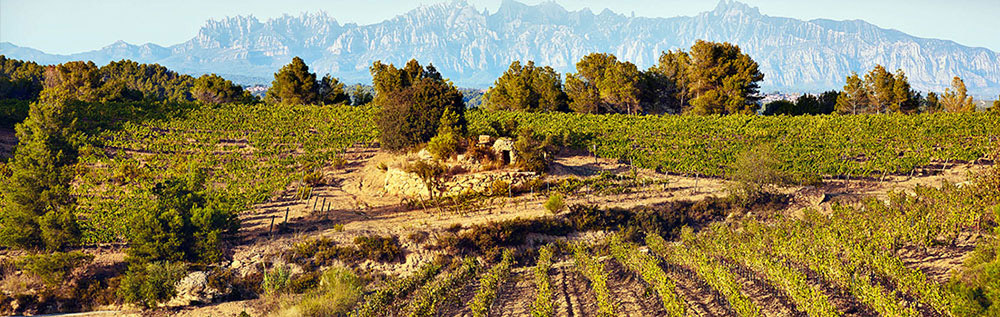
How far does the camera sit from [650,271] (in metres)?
21.5

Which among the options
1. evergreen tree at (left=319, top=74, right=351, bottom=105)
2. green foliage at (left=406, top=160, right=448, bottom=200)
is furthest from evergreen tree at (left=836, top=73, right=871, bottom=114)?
evergreen tree at (left=319, top=74, right=351, bottom=105)

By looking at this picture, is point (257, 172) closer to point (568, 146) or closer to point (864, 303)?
point (568, 146)

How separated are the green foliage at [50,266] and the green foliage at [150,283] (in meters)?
2.30

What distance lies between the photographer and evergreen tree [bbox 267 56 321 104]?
6047 cm

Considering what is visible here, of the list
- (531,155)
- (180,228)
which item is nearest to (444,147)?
(531,155)

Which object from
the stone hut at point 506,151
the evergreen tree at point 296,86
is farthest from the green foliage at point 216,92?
the stone hut at point 506,151

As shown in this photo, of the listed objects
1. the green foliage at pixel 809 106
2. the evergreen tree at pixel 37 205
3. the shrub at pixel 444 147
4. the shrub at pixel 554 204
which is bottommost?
the shrub at pixel 554 204

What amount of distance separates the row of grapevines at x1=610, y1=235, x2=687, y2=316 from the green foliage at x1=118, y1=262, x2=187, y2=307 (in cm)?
1886

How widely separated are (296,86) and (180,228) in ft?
128

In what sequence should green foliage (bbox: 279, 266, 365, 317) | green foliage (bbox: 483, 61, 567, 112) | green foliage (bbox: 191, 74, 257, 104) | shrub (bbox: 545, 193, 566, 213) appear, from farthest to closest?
1. green foliage (bbox: 191, 74, 257, 104)
2. green foliage (bbox: 483, 61, 567, 112)
3. shrub (bbox: 545, 193, 566, 213)
4. green foliage (bbox: 279, 266, 365, 317)

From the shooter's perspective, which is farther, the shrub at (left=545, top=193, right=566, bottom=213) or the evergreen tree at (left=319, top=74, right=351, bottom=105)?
the evergreen tree at (left=319, top=74, right=351, bottom=105)

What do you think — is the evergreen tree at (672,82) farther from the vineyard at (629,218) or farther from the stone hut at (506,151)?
the stone hut at (506,151)

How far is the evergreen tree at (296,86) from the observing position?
60.5m

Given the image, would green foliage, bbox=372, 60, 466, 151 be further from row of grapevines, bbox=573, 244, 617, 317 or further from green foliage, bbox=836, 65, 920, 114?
green foliage, bbox=836, 65, 920, 114
